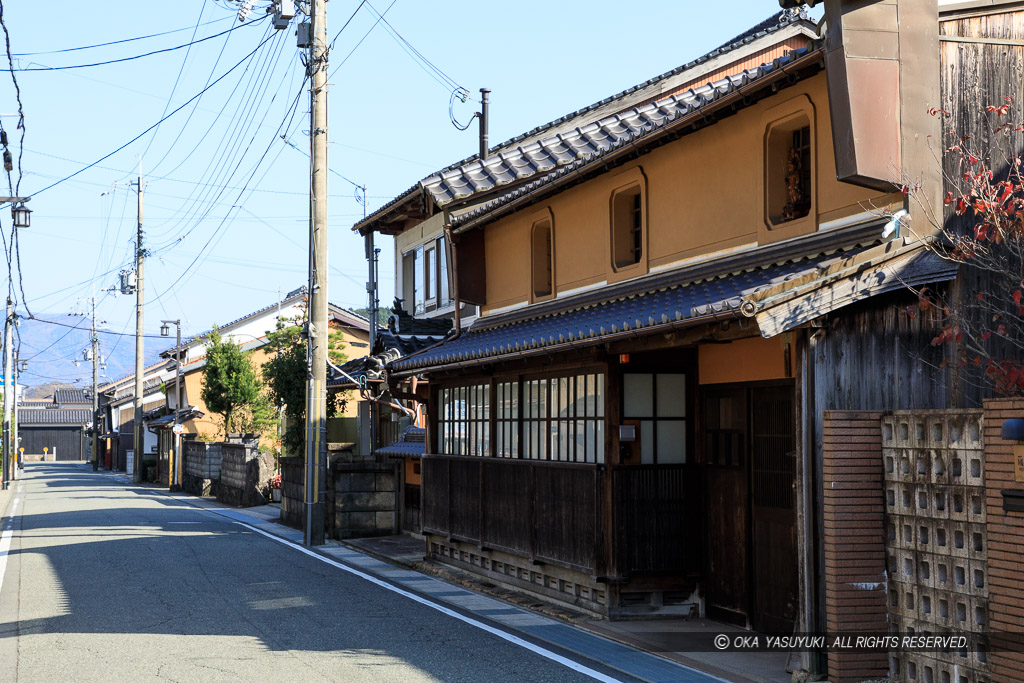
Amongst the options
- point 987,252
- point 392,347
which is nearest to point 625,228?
point 987,252

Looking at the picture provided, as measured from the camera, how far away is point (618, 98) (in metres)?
22.1

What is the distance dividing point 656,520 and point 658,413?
129 centimetres

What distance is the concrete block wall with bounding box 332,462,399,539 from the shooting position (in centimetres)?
2139

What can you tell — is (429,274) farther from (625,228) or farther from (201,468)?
(201,468)

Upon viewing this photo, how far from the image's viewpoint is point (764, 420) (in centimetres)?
1057

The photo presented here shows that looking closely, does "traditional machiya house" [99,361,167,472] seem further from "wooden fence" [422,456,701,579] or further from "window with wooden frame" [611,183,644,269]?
"window with wooden frame" [611,183,644,269]

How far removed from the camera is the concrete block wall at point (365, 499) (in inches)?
842

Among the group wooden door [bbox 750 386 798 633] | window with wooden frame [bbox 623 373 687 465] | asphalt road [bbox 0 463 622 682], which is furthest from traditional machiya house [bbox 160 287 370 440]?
wooden door [bbox 750 386 798 633]

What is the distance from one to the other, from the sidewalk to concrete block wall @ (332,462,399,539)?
2.83m

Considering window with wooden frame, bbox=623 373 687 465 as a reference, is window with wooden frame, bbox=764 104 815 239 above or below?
above

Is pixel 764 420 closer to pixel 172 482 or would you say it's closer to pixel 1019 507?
pixel 1019 507

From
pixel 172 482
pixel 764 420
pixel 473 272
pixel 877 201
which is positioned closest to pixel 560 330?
pixel 764 420

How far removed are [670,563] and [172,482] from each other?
40.5 metres

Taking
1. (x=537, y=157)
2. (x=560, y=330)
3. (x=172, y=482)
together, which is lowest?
(x=172, y=482)
